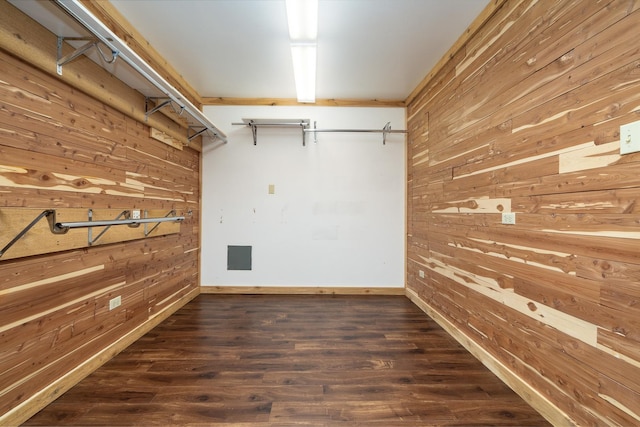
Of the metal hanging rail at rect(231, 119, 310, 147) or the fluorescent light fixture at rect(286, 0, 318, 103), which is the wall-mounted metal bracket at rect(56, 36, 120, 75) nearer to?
the fluorescent light fixture at rect(286, 0, 318, 103)

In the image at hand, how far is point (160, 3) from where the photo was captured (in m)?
2.03

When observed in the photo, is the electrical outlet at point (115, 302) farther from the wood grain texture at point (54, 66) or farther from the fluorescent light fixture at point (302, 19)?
the fluorescent light fixture at point (302, 19)

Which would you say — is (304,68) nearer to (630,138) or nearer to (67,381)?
(630,138)

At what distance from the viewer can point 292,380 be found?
1.83m

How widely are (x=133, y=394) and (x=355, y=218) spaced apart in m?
3.01

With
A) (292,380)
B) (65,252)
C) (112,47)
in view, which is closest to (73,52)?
(112,47)

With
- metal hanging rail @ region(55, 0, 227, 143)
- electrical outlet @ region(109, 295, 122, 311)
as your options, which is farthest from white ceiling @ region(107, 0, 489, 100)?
electrical outlet @ region(109, 295, 122, 311)

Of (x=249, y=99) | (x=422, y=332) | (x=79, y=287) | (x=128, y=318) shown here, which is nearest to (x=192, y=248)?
(x=128, y=318)

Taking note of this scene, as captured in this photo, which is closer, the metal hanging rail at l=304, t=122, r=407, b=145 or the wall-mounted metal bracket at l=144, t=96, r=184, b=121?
the wall-mounted metal bracket at l=144, t=96, r=184, b=121

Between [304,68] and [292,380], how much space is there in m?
2.92

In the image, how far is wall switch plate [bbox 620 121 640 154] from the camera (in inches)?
43.4

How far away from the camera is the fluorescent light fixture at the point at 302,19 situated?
1.82 metres

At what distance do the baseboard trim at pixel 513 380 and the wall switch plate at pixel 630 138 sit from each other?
145 centimetres

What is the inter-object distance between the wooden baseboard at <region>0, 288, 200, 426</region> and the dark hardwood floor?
0.05 metres
